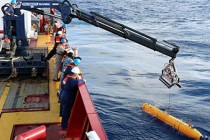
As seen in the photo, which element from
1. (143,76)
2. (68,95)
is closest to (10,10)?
(68,95)

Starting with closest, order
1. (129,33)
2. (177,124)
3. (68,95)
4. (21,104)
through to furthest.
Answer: (68,95) < (129,33) < (21,104) < (177,124)

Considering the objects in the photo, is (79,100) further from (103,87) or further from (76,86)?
(103,87)

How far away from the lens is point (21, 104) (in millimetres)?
9102

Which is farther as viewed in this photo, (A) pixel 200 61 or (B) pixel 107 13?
(B) pixel 107 13

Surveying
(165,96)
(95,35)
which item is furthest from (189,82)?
(95,35)

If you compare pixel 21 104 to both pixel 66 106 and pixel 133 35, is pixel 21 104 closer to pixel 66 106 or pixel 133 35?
pixel 66 106

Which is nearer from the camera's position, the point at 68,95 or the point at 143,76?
the point at 68,95

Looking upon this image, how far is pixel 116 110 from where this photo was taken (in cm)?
1532

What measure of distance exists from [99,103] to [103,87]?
2.66 m

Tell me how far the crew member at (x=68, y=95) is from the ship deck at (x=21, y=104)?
596 millimetres

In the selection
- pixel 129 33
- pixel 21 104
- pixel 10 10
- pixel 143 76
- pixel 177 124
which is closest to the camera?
pixel 129 33

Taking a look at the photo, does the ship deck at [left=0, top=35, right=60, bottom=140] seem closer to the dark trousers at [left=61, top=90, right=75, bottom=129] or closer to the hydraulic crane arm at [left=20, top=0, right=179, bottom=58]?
the dark trousers at [left=61, top=90, right=75, bottom=129]

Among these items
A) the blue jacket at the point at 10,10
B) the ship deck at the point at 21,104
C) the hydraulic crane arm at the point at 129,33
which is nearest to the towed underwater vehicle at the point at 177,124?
the hydraulic crane arm at the point at 129,33

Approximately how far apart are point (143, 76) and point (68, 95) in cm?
1414
